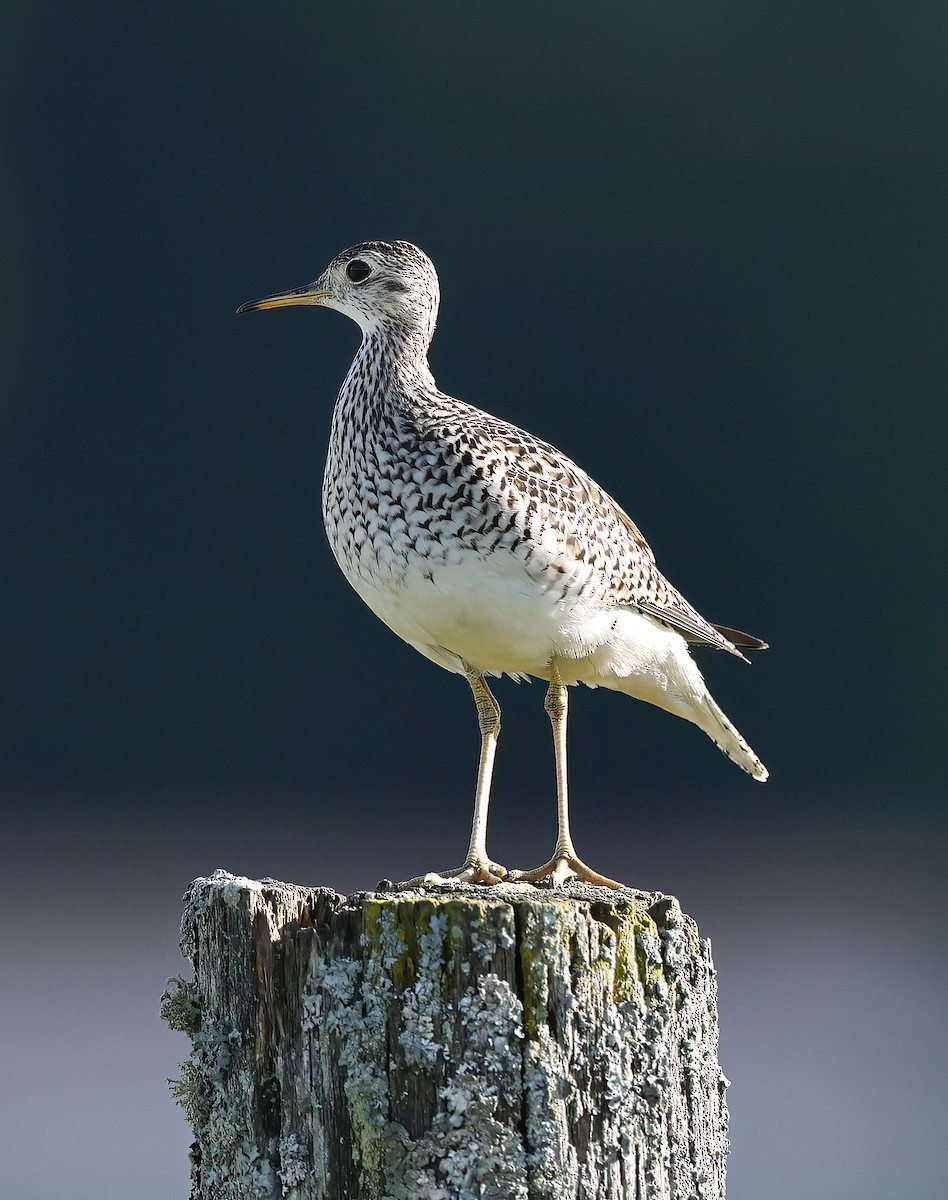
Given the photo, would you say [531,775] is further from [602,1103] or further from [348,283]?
[602,1103]

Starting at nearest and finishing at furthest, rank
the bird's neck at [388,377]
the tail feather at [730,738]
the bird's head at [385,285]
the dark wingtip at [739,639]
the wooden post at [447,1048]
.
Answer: the wooden post at [447,1048], the bird's neck at [388,377], the bird's head at [385,285], the tail feather at [730,738], the dark wingtip at [739,639]

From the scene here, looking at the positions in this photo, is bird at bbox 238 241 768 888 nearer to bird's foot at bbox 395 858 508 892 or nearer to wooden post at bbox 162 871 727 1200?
bird's foot at bbox 395 858 508 892

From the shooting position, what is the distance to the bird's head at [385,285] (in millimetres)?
4598

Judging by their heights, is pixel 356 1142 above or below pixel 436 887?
below

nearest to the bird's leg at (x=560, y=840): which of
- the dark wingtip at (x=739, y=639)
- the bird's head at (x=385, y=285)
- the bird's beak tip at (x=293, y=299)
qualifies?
the dark wingtip at (x=739, y=639)

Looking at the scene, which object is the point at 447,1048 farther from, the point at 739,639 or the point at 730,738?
the point at 739,639

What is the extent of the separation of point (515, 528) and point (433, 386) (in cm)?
65

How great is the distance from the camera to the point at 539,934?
2951 mm

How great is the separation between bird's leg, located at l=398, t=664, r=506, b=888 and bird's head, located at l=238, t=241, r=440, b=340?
970mm

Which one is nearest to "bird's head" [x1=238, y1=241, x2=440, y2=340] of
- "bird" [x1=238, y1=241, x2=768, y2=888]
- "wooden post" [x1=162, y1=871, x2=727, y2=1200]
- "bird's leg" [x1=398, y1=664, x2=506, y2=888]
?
"bird" [x1=238, y1=241, x2=768, y2=888]

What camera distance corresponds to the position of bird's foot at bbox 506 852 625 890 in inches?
166

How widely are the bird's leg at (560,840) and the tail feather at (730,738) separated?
0.49m

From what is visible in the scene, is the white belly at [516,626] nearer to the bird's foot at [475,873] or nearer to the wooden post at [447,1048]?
the bird's foot at [475,873]

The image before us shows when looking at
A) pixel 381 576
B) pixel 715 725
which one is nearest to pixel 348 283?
pixel 381 576
